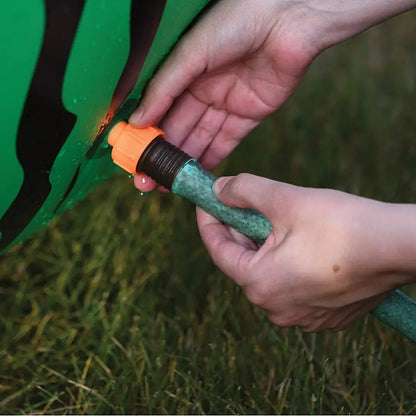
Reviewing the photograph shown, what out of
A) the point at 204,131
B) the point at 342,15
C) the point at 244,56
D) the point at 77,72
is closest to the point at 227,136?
Result: the point at 204,131

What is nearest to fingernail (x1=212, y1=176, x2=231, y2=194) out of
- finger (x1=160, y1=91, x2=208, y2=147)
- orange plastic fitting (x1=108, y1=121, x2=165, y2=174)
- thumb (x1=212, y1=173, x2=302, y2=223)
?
thumb (x1=212, y1=173, x2=302, y2=223)

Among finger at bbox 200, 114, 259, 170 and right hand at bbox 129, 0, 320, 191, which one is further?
finger at bbox 200, 114, 259, 170

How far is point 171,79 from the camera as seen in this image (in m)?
1.22

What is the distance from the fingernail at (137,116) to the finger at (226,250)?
165 mm

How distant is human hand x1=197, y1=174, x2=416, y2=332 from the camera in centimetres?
101

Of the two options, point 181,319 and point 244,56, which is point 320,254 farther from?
point 181,319

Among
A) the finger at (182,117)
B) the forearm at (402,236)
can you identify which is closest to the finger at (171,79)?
the finger at (182,117)

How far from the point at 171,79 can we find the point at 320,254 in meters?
0.37

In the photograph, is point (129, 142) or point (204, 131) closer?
point (129, 142)

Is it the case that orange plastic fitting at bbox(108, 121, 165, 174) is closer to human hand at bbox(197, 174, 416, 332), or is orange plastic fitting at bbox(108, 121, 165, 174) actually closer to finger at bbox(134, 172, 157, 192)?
finger at bbox(134, 172, 157, 192)

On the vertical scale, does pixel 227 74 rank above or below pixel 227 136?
above

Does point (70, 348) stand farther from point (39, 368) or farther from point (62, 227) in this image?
point (62, 227)

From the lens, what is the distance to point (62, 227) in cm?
178

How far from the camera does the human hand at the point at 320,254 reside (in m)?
1.01
